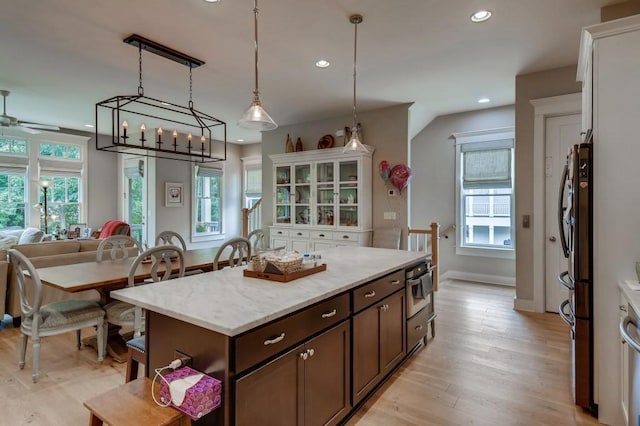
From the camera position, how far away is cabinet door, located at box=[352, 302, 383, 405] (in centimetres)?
202

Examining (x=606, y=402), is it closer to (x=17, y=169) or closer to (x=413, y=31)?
(x=413, y=31)

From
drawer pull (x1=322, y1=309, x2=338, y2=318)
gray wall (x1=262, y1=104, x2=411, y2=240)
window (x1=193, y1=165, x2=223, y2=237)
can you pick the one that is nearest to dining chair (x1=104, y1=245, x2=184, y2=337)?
drawer pull (x1=322, y1=309, x2=338, y2=318)

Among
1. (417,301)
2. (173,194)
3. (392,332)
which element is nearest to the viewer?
(392,332)

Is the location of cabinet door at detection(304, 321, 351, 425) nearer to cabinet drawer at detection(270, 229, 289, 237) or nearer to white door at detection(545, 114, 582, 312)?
white door at detection(545, 114, 582, 312)

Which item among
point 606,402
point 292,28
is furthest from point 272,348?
point 292,28

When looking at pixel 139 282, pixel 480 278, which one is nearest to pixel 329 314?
pixel 139 282

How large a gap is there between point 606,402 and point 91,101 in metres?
6.49

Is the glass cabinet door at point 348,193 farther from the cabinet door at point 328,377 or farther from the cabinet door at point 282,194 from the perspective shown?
the cabinet door at point 328,377

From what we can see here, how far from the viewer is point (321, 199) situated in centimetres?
555

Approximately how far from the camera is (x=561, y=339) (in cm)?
325

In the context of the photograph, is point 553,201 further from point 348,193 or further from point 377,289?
point 377,289

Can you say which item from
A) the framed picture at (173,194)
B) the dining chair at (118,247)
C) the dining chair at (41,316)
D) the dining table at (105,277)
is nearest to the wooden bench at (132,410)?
the dining table at (105,277)

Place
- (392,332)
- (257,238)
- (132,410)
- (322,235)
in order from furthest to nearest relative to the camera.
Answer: (322,235) < (257,238) < (392,332) < (132,410)

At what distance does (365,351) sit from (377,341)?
17 centimetres
